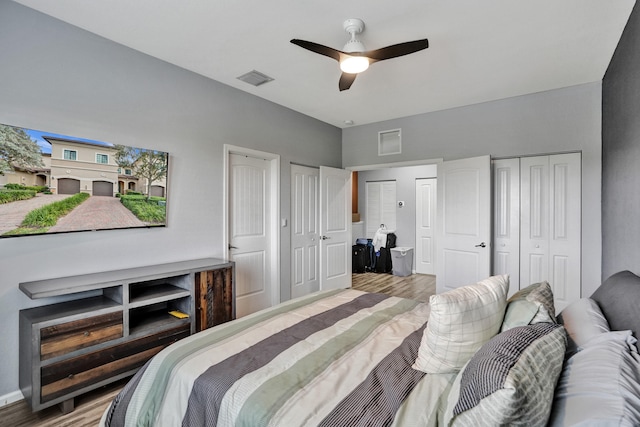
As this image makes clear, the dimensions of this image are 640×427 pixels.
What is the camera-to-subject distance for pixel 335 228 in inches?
197

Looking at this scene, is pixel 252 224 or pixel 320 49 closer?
pixel 320 49

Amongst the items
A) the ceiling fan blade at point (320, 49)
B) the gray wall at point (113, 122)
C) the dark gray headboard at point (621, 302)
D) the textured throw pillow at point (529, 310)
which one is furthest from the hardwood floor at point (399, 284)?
the ceiling fan blade at point (320, 49)

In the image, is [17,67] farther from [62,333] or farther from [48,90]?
[62,333]

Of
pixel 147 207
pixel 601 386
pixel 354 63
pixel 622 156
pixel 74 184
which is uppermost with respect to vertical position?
pixel 354 63

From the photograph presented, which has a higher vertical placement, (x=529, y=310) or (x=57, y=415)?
(x=529, y=310)

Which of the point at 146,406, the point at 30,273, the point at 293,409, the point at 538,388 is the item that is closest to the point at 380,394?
the point at 293,409

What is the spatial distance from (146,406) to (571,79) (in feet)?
14.8

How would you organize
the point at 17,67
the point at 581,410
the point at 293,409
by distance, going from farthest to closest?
the point at 17,67 → the point at 293,409 → the point at 581,410

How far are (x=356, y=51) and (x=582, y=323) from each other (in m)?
2.07

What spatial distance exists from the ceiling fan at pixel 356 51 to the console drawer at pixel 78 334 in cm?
234

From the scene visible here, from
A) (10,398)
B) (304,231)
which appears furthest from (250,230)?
(10,398)

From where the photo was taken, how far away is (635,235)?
2.06 metres

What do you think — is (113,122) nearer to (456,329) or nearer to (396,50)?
(396,50)

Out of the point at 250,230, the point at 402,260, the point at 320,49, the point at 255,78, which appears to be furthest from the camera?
the point at 402,260
